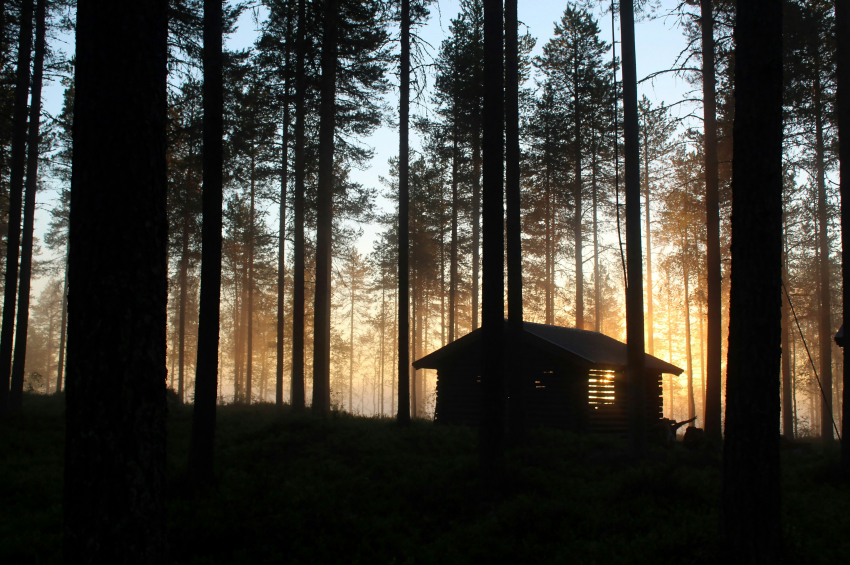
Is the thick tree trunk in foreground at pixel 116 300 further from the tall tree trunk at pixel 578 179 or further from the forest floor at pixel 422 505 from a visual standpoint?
the tall tree trunk at pixel 578 179

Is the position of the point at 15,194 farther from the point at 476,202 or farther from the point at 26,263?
the point at 476,202

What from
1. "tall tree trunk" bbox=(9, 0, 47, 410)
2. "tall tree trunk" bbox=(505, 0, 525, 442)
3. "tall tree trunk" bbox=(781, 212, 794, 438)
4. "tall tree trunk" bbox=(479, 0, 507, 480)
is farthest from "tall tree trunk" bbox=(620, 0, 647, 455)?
"tall tree trunk" bbox=(9, 0, 47, 410)

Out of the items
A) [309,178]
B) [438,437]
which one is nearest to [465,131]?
[309,178]

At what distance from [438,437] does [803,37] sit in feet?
50.0

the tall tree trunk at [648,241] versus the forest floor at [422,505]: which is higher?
the tall tree trunk at [648,241]

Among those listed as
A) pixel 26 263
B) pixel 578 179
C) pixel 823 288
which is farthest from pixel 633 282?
pixel 823 288

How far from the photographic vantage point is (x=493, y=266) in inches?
388

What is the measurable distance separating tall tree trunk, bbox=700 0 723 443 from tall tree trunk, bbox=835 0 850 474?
12.3 ft

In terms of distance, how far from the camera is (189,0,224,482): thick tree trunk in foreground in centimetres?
948

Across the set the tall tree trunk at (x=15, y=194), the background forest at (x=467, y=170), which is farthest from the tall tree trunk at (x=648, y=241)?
the tall tree trunk at (x=15, y=194)

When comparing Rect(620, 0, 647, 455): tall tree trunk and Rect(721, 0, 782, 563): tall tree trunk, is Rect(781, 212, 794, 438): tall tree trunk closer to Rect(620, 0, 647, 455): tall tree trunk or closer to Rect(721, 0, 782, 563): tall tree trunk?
Rect(620, 0, 647, 455): tall tree trunk

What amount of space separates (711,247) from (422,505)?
11.7 metres

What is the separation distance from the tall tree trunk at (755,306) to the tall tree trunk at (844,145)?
645cm

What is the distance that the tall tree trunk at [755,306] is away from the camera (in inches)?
241
